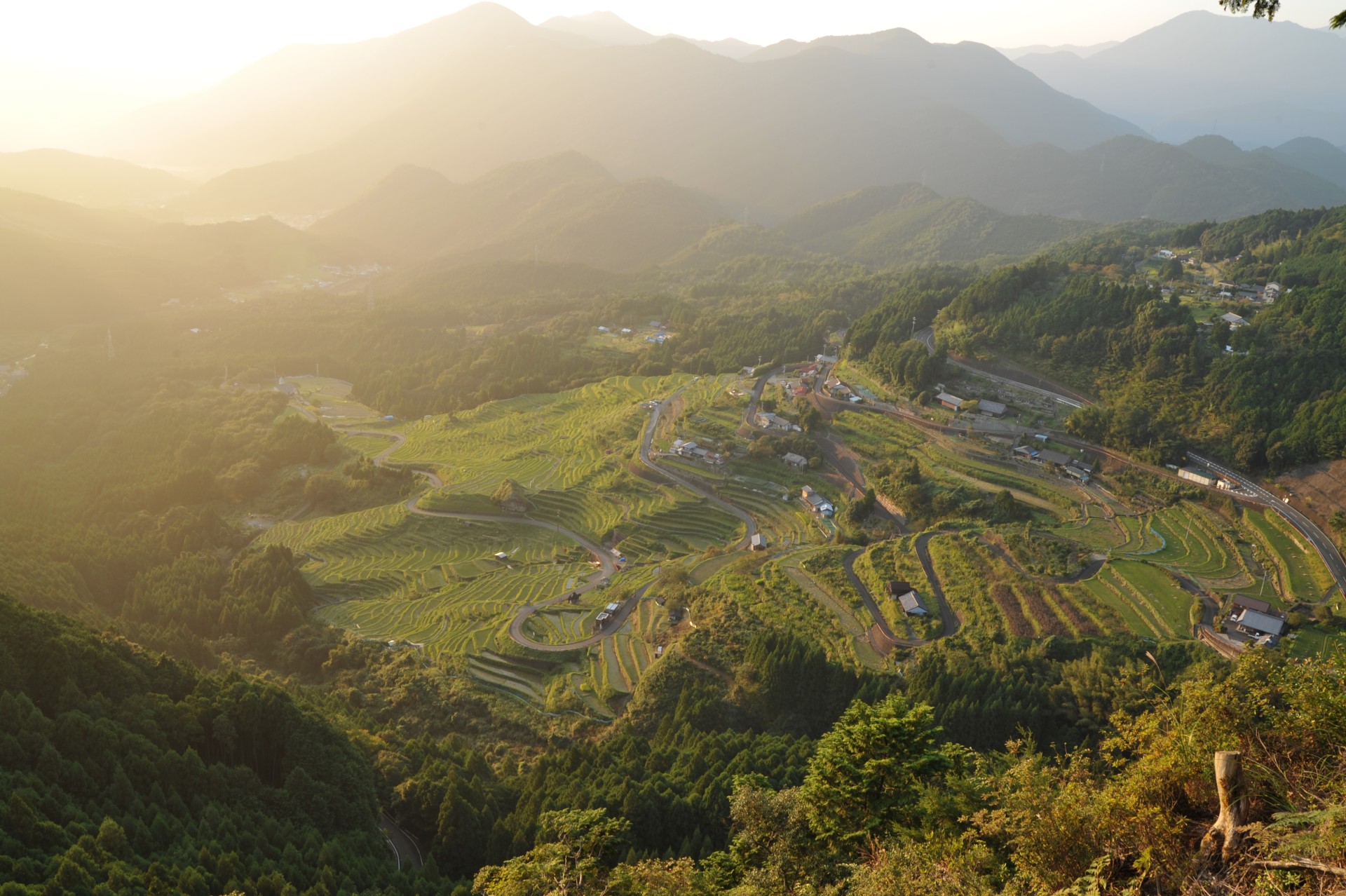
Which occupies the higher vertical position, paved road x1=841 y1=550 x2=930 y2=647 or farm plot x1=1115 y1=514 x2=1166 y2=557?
farm plot x1=1115 y1=514 x2=1166 y2=557

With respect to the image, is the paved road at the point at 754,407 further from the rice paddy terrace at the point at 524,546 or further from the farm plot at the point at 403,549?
the farm plot at the point at 403,549

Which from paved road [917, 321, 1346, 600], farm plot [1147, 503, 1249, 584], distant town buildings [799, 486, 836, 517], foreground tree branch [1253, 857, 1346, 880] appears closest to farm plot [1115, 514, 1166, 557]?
farm plot [1147, 503, 1249, 584]

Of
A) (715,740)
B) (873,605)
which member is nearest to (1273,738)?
(715,740)

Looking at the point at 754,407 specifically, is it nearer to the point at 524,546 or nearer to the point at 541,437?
the point at 541,437

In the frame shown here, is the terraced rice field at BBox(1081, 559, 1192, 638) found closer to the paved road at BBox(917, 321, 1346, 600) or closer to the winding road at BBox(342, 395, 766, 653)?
the paved road at BBox(917, 321, 1346, 600)

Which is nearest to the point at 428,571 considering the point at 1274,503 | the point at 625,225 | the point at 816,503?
the point at 816,503

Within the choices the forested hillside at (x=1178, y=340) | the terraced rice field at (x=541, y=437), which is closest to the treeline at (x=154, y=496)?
the terraced rice field at (x=541, y=437)
